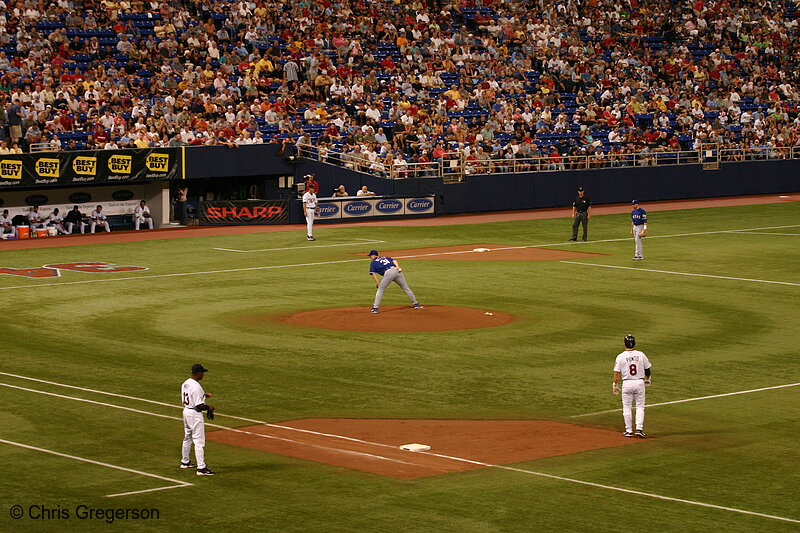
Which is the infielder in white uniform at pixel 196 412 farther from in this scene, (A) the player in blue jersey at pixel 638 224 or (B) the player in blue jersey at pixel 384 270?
(A) the player in blue jersey at pixel 638 224

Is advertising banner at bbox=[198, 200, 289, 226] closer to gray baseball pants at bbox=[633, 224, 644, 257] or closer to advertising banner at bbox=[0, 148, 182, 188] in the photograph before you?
advertising banner at bbox=[0, 148, 182, 188]

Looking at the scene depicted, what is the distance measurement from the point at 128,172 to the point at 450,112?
15.9 meters

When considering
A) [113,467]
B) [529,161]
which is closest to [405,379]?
[113,467]

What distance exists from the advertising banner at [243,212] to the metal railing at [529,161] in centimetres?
263

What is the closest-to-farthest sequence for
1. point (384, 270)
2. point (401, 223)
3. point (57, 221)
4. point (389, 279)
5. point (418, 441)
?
point (418, 441) < point (384, 270) < point (389, 279) < point (57, 221) < point (401, 223)

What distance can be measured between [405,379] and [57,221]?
88.2 feet

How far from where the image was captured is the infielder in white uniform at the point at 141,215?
1818 inches

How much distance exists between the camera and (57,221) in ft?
145

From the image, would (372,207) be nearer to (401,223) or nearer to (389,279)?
(401,223)

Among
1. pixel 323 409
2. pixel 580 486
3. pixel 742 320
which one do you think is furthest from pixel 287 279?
pixel 580 486

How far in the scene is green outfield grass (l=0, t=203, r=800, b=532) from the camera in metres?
13.4

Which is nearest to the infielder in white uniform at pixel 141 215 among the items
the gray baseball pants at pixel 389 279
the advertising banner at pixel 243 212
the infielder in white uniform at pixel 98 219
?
the infielder in white uniform at pixel 98 219

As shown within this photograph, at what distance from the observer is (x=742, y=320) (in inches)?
1048

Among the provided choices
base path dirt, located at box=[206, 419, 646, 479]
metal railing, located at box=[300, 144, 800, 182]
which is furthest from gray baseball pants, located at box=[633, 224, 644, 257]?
base path dirt, located at box=[206, 419, 646, 479]
